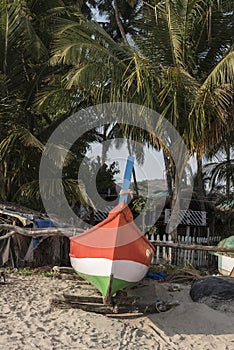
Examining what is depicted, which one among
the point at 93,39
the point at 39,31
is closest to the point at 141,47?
the point at 93,39

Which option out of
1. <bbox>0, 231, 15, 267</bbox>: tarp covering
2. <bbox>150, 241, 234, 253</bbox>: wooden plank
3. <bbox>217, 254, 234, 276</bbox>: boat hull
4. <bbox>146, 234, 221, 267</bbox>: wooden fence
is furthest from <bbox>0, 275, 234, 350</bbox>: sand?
<bbox>146, 234, 221, 267</bbox>: wooden fence

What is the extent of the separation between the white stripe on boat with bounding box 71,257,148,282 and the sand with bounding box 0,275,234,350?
2.02 feet

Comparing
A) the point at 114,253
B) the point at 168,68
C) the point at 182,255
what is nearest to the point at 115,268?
the point at 114,253

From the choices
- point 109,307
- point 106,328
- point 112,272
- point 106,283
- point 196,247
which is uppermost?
point 196,247

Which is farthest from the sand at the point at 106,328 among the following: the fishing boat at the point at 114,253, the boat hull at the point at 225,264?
the boat hull at the point at 225,264

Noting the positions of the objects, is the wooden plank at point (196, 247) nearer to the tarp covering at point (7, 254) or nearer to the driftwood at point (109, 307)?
the driftwood at point (109, 307)

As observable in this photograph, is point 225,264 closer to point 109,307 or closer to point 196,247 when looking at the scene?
point 196,247

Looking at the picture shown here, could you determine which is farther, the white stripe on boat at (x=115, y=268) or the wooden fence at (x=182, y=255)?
the wooden fence at (x=182, y=255)

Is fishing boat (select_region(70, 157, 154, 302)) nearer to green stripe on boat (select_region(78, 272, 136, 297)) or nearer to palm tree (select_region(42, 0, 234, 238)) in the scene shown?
green stripe on boat (select_region(78, 272, 136, 297))

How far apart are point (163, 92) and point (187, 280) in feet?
13.8

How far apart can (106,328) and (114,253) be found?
102 cm

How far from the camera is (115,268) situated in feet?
19.4

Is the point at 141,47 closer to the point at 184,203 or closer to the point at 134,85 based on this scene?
the point at 134,85

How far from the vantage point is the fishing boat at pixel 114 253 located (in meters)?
5.95
